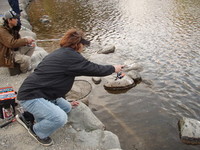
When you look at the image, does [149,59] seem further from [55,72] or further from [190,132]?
[55,72]

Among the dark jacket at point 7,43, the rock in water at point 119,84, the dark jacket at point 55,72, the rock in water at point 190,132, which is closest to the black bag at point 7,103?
the dark jacket at point 55,72

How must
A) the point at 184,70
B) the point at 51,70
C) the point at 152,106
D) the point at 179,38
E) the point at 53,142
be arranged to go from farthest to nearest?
the point at 179,38
the point at 184,70
the point at 152,106
the point at 53,142
the point at 51,70

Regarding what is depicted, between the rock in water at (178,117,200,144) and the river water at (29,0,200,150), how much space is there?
7.7 inches

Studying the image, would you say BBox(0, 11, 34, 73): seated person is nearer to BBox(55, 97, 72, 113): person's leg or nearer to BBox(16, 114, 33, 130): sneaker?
BBox(16, 114, 33, 130): sneaker

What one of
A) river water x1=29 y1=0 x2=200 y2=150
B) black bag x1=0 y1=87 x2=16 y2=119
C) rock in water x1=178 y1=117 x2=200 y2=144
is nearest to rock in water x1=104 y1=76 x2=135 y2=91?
river water x1=29 y1=0 x2=200 y2=150

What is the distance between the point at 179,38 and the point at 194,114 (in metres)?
8.67

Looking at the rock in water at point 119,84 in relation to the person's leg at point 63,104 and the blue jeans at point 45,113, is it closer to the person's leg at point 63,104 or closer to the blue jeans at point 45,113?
the person's leg at point 63,104

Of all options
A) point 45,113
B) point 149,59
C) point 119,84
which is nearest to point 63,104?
point 45,113

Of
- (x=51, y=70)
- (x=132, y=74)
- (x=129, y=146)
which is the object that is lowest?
(x=129, y=146)

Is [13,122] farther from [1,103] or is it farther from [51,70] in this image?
[51,70]

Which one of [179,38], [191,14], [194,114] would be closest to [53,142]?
[194,114]

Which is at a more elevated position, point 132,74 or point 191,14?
point 191,14

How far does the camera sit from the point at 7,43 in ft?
21.6

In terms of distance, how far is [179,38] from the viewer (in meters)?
14.3
